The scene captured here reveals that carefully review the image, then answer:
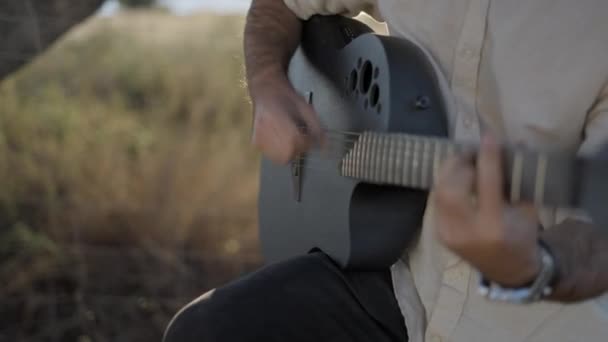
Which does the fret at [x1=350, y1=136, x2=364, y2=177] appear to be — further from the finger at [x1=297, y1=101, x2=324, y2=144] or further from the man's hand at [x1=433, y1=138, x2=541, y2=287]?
the man's hand at [x1=433, y1=138, x2=541, y2=287]

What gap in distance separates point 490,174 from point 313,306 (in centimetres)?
59

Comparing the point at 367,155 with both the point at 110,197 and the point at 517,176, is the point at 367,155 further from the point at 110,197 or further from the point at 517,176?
the point at 110,197

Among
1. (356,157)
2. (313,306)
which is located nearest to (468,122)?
(356,157)

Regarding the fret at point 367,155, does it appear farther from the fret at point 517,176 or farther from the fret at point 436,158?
the fret at point 517,176

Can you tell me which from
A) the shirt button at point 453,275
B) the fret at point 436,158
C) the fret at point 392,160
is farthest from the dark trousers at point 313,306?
the fret at point 436,158

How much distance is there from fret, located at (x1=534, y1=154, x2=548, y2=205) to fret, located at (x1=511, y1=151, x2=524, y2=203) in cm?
2

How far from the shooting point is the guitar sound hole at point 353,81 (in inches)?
62.1

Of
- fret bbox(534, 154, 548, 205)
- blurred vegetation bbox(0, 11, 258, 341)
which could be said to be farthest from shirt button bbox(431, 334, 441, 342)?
blurred vegetation bbox(0, 11, 258, 341)

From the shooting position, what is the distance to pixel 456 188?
1.08m

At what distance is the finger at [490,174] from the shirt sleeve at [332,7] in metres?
0.70

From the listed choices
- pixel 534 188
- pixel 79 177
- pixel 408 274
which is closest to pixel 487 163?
pixel 534 188

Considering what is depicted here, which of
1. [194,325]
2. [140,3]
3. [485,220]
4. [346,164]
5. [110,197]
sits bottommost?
[140,3]

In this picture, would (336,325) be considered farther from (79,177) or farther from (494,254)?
(79,177)

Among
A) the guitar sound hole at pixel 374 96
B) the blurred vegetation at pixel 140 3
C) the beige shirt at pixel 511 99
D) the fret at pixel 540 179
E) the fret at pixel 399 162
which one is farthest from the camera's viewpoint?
the blurred vegetation at pixel 140 3
